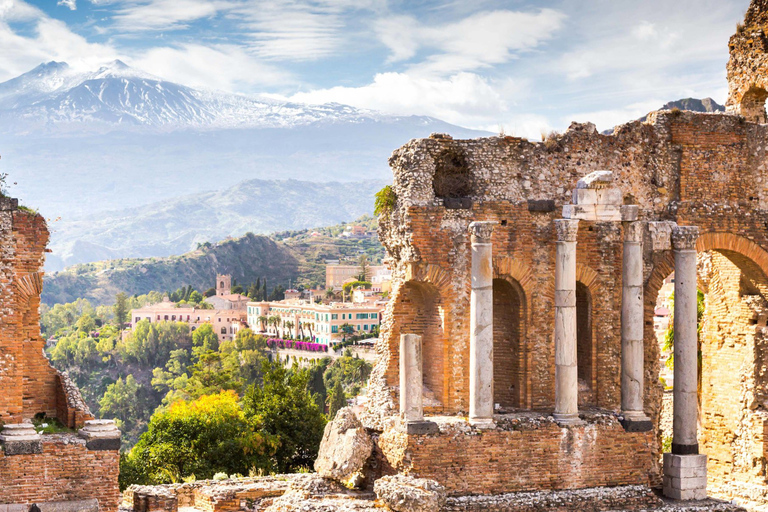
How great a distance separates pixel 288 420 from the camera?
128ft

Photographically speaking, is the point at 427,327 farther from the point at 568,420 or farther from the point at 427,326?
the point at 568,420

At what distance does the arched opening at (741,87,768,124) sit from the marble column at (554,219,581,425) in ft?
24.5

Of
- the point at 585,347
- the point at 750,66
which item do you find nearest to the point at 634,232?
the point at 585,347

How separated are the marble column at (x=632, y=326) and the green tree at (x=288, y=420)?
16.5m

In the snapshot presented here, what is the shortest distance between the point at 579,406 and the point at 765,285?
18.1 feet

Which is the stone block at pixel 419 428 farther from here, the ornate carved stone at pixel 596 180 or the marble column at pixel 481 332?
the ornate carved stone at pixel 596 180

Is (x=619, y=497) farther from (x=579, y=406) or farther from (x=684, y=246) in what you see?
(x=684, y=246)

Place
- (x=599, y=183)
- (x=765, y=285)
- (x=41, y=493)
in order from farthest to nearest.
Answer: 1. (x=765, y=285)
2. (x=599, y=183)
3. (x=41, y=493)

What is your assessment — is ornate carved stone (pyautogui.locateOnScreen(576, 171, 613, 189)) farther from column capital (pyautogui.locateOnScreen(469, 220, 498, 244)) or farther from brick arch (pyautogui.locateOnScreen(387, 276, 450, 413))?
brick arch (pyautogui.locateOnScreen(387, 276, 450, 413))

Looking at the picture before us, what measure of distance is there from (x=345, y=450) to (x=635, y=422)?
20.3 ft

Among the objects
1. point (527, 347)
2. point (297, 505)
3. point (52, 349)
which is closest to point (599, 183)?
point (527, 347)

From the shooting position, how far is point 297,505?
19562 millimetres

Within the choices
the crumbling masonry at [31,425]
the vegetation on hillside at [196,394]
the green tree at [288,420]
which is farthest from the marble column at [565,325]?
the green tree at [288,420]

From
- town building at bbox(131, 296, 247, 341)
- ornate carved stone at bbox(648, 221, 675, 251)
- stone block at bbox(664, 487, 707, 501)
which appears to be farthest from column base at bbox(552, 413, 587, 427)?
town building at bbox(131, 296, 247, 341)
